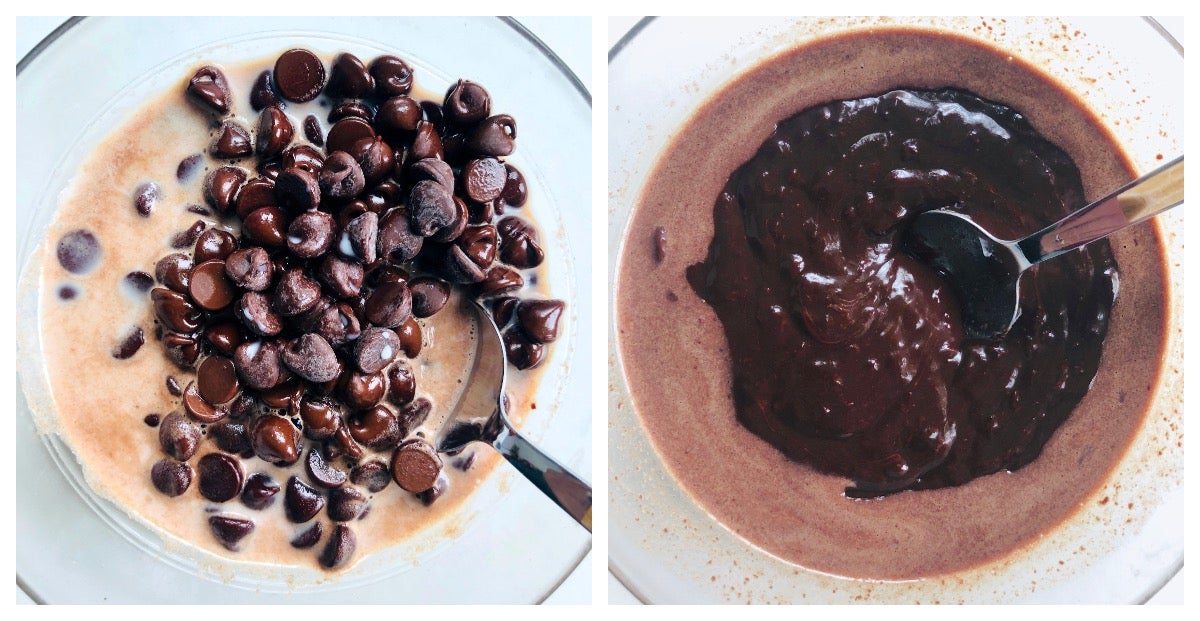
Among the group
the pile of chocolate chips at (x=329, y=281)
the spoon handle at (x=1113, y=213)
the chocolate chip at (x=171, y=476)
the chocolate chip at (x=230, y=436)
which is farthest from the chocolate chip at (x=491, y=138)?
the spoon handle at (x=1113, y=213)

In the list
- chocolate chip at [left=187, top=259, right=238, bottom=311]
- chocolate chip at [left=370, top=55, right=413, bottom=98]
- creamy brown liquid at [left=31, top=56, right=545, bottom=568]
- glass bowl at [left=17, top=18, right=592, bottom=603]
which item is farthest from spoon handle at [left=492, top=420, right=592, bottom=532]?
chocolate chip at [left=370, top=55, right=413, bottom=98]

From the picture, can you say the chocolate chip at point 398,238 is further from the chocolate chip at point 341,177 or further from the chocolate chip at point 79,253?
the chocolate chip at point 79,253

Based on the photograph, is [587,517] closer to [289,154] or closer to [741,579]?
[741,579]

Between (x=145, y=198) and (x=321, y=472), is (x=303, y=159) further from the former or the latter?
(x=321, y=472)

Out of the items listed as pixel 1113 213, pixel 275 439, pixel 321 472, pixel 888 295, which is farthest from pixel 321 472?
pixel 1113 213

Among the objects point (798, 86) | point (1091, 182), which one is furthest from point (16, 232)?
point (1091, 182)
